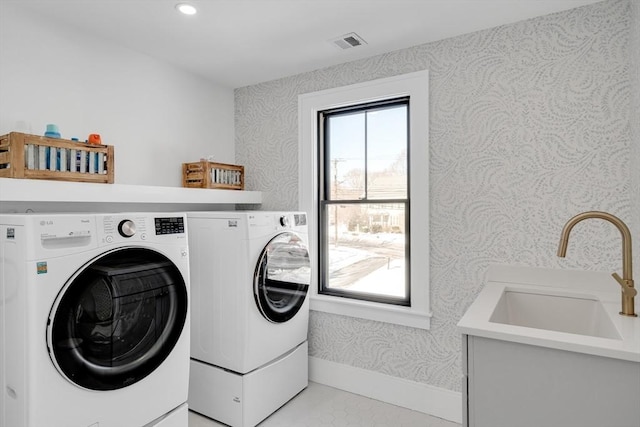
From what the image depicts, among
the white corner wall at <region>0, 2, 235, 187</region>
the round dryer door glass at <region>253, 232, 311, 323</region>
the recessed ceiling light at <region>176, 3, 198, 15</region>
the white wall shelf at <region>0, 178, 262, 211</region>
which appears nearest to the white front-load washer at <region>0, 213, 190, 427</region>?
the white wall shelf at <region>0, 178, 262, 211</region>

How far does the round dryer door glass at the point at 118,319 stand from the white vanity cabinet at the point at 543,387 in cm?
139

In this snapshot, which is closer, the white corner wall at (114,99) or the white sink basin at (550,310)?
the white sink basin at (550,310)

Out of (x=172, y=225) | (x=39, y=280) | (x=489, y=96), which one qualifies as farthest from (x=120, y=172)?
(x=489, y=96)

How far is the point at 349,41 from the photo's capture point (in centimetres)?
235

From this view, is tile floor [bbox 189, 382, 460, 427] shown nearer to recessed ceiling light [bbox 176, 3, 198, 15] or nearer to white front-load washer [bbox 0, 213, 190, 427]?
white front-load washer [bbox 0, 213, 190, 427]

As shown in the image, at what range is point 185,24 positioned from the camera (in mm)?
2125

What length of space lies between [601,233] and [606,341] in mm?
1054

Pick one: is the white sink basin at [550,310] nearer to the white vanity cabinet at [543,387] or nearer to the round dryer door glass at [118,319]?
the white vanity cabinet at [543,387]

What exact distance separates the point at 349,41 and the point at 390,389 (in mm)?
2341

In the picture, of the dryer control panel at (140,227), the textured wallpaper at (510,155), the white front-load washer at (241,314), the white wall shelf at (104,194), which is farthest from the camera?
the white front-load washer at (241,314)

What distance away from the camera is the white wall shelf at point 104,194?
5.68 ft

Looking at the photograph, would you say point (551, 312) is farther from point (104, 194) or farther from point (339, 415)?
point (104, 194)

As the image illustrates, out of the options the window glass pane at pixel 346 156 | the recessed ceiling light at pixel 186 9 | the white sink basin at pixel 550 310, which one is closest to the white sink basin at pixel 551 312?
the white sink basin at pixel 550 310

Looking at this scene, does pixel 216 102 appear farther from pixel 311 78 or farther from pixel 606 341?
pixel 606 341
